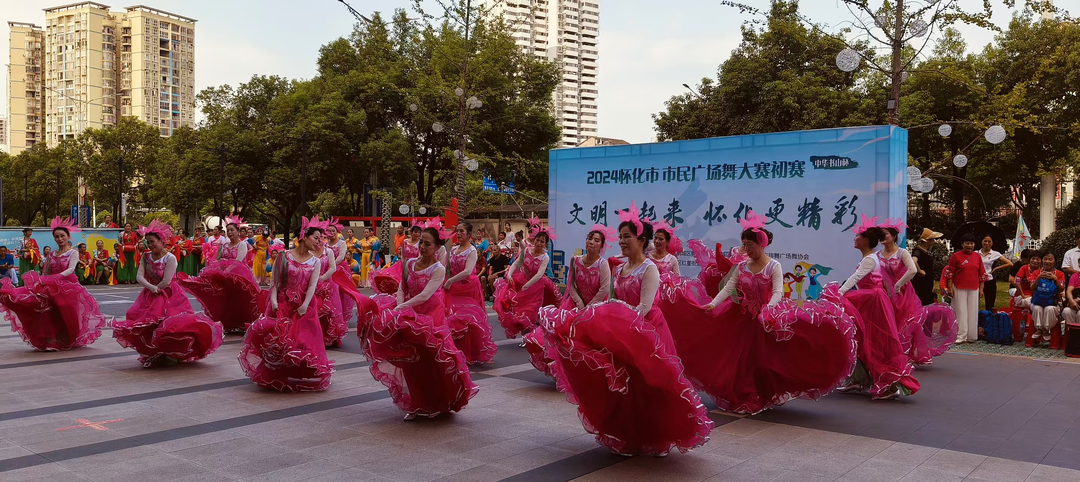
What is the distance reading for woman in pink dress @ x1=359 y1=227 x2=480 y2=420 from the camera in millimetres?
6230

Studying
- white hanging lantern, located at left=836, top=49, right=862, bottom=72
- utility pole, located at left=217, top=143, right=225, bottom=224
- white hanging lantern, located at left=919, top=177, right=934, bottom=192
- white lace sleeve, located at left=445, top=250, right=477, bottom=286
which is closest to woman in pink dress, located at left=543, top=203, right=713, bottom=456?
white lace sleeve, located at left=445, top=250, right=477, bottom=286

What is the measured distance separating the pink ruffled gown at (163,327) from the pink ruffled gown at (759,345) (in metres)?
5.18

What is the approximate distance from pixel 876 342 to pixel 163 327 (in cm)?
726

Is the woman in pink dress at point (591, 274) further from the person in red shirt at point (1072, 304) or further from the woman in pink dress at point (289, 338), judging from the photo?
the person in red shirt at point (1072, 304)

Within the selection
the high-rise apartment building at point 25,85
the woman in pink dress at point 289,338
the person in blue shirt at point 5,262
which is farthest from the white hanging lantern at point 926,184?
the high-rise apartment building at point 25,85

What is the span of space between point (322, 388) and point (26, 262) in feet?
50.8

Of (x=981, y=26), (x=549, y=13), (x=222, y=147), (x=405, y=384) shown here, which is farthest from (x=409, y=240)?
(x=549, y=13)

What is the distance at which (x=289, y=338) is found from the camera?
7.62 meters

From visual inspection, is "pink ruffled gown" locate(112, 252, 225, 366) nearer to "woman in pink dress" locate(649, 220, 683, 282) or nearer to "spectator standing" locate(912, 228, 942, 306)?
"woman in pink dress" locate(649, 220, 683, 282)

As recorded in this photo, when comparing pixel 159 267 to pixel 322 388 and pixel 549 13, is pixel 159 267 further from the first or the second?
pixel 549 13

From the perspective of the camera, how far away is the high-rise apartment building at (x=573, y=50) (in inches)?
5512

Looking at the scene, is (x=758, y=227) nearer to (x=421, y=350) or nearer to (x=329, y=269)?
(x=421, y=350)

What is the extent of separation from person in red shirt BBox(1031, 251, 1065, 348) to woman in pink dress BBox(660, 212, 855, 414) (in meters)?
6.51

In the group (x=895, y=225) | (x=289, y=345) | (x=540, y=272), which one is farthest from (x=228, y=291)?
A: (x=895, y=225)
